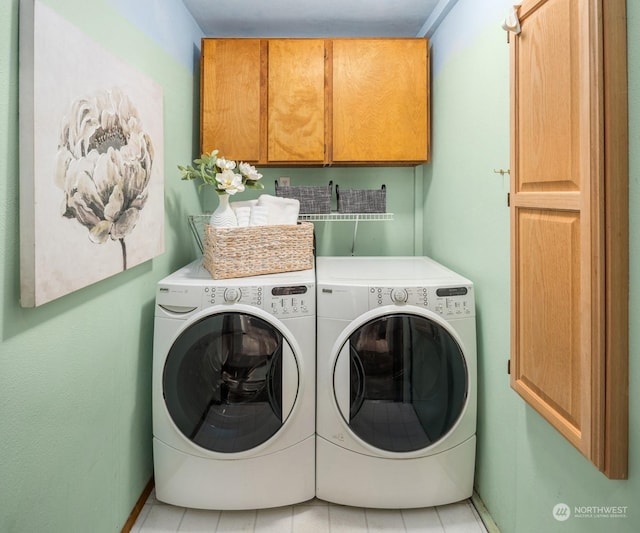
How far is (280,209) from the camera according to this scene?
7.42 ft

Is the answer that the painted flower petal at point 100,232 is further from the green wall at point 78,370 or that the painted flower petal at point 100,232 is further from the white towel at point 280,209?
the white towel at point 280,209

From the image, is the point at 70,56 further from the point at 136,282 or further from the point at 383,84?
the point at 383,84

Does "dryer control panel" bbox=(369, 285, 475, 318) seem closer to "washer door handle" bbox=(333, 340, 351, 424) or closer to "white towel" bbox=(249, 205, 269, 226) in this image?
"washer door handle" bbox=(333, 340, 351, 424)

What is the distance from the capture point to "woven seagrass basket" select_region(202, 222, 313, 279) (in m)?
1.99

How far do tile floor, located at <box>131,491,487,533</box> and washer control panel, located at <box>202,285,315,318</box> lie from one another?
87cm

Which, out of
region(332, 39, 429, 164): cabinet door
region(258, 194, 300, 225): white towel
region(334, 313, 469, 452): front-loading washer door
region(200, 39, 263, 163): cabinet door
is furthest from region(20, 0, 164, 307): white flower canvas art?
region(332, 39, 429, 164): cabinet door

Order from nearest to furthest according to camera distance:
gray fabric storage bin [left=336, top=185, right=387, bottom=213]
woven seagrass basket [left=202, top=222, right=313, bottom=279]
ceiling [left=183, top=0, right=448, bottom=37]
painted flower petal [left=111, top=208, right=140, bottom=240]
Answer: painted flower petal [left=111, top=208, right=140, bottom=240] < woven seagrass basket [left=202, top=222, right=313, bottom=279] < ceiling [left=183, top=0, right=448, bottom=37] < gray fabric storage bin [left=336, top=185, right=387, bottom=213]

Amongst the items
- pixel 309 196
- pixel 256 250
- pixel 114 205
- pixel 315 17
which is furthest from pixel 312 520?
pixel 315 17

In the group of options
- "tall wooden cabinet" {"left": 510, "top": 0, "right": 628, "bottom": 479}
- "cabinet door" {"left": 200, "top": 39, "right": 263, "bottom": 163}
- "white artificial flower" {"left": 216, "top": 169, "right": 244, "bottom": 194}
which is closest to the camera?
"tall wooden cabinet" {"left": 510, "top": 0, "right": 628, "bottom": 479}

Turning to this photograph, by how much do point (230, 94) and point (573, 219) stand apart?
6.47 ft

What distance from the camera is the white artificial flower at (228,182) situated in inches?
84.3

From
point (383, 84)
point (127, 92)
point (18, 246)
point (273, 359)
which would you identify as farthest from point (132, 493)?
point (383, 84)

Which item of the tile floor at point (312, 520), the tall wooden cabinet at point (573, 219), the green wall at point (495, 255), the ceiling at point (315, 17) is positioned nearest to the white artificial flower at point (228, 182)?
the ceiling at point (315, 17)

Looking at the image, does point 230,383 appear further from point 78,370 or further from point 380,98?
point 380,98
